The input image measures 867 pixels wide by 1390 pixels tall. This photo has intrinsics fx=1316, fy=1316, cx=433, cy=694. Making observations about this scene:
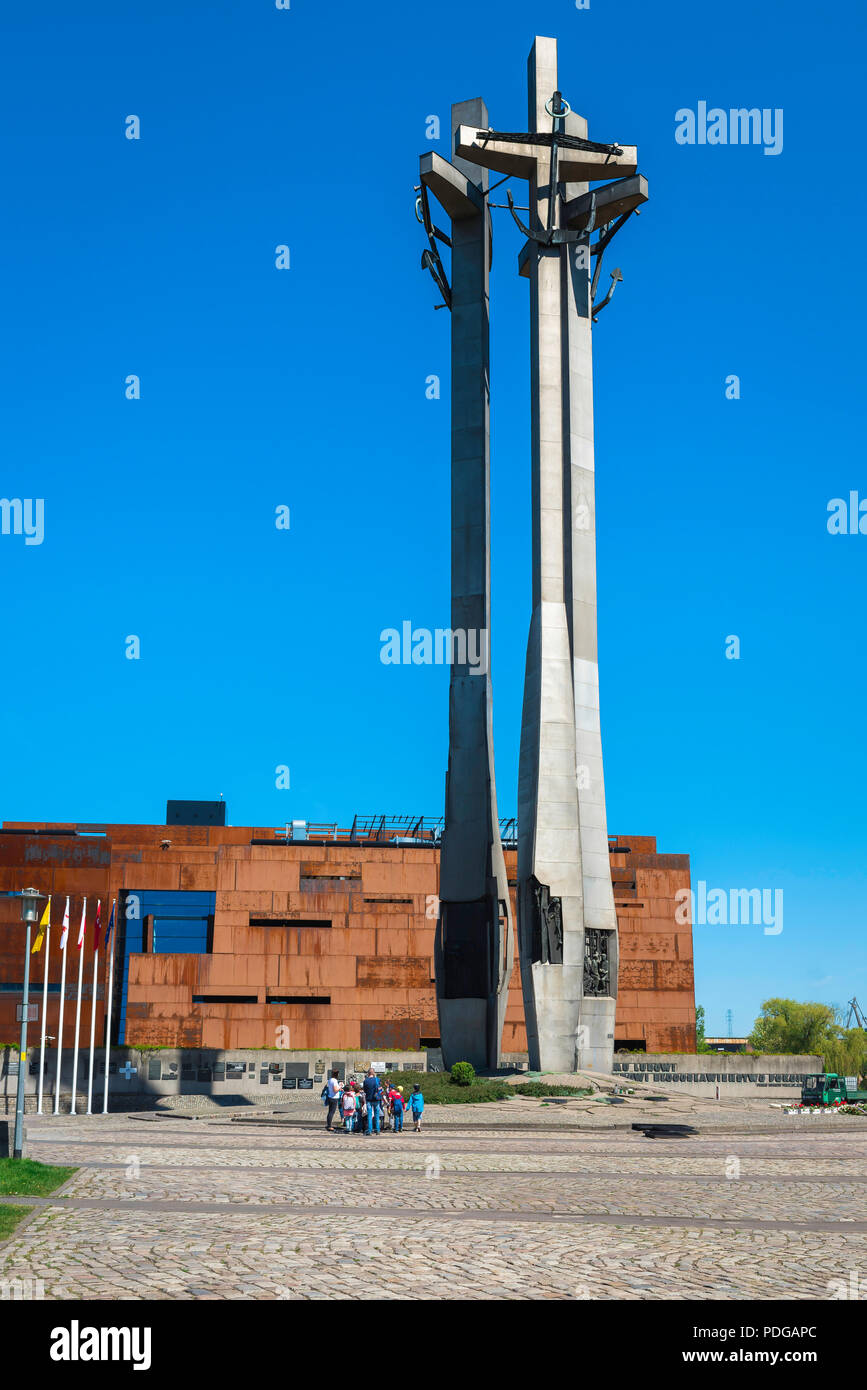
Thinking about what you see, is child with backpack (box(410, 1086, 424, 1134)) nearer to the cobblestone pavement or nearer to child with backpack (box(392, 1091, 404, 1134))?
child with backpack (box(392, 1091, 404, 1134))

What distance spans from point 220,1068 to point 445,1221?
4369cm

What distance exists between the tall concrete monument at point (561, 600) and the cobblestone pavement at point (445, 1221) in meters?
14.6

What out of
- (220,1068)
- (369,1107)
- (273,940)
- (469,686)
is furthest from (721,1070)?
(369,1107)

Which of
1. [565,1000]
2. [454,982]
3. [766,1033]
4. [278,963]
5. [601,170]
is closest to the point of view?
[565,1000]

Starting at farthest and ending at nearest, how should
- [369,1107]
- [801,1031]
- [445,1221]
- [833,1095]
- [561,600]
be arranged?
[801,1031] < [561,600] < [833,1095] < [369,1107] < [445,1221]

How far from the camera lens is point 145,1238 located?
1291 cm

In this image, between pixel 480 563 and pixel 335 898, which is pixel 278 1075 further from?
pixel 480 563

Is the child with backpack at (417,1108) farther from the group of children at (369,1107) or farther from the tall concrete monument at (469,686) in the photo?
the tall concrete monument at (469,686)

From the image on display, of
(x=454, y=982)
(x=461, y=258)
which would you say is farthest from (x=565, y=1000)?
(x=461, y=258)

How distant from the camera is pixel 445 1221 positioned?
14.5 m

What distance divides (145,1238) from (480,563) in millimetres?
36130

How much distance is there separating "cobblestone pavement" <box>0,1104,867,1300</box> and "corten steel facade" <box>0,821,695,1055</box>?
39182mm

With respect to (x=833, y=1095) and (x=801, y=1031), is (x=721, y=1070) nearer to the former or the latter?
(x=833, y=1095)

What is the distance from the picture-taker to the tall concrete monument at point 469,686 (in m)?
44.5
